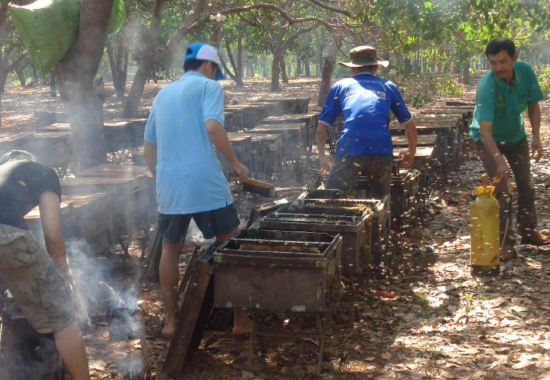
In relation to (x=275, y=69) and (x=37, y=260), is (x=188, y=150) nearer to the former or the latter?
(x=37, y=260)

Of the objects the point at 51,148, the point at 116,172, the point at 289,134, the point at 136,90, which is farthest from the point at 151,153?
the point at 136,90

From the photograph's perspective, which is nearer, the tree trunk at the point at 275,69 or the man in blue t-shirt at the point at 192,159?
the man in blue t-shirt at the point at 192,159

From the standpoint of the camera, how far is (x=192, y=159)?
4848 millimetres

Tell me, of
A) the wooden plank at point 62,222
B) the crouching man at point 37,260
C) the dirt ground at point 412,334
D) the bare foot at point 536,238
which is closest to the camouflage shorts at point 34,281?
the crouching man at point 37,260

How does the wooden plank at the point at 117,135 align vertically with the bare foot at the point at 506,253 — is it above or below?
above

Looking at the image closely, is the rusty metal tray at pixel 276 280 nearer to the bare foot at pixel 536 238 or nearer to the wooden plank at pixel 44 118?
the bare foot at pixel 536 238

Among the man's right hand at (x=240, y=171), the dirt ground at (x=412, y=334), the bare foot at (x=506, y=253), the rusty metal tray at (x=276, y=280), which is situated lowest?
the dirt ground at (x=412, y=334)

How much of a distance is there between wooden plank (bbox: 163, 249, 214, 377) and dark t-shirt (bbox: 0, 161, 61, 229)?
116 centimetres

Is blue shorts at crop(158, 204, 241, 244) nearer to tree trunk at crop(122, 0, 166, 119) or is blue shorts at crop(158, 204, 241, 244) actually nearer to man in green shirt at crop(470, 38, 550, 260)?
man in green shirt at crop(470, 38, 550, 260)

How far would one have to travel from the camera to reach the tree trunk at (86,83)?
8117mm

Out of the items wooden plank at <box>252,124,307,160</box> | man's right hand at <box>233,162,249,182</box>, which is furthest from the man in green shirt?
wooden plank at <box>252,124,307,160</box>

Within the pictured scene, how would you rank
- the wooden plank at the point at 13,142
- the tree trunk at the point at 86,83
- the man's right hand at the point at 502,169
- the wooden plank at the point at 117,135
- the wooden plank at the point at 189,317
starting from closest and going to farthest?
the wooden plank at the point at 189,317 < the man's right hand at the point at 502,169 < the tree trunk at the point at 86,83 < the wooden plank at the point at 13,142 < the wooden plank at the point at 117,135

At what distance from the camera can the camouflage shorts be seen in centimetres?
369

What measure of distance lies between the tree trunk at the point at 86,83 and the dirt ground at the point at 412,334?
225 centimetres
